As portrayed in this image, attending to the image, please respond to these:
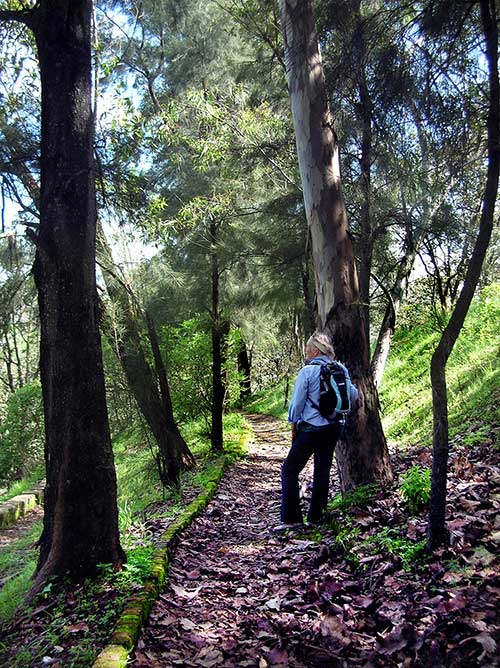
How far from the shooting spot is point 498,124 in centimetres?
345

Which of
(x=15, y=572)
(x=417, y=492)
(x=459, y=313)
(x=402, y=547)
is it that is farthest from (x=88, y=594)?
(x=15, y=572)

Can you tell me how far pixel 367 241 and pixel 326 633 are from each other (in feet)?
20.6

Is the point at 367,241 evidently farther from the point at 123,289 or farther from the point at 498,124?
the point at 498,124

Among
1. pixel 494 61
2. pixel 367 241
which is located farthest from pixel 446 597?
pixel 367 241

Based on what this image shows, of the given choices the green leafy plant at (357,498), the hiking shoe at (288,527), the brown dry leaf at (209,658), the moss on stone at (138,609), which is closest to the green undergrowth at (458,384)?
the green leafy plant at (357,498)

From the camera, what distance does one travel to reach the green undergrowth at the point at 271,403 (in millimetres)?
20550

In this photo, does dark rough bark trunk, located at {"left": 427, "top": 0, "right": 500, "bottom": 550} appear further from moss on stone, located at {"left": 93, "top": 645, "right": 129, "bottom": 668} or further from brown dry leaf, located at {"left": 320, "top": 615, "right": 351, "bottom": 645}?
moss on stone, located at {"left": 93, "top": 645, "right": 129, "bottom": 668}

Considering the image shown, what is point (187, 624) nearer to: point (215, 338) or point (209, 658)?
point (209, 658)

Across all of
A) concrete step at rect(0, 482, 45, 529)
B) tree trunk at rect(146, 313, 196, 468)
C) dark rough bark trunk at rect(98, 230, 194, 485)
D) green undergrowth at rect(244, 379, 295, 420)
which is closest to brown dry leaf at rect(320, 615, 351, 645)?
dark rough bark trunk at rect(98, 230, 194, 485)

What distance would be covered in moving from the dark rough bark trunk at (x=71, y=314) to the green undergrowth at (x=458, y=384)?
3729mm

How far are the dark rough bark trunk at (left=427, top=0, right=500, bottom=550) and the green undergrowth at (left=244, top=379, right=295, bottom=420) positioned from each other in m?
15.3

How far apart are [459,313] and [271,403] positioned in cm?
2001

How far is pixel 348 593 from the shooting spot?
3580mm

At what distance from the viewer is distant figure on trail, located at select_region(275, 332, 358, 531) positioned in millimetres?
5070
